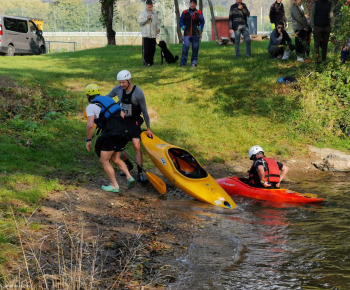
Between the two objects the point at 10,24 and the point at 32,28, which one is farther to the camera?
the point at 32,28

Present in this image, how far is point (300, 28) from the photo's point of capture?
49.7 ft

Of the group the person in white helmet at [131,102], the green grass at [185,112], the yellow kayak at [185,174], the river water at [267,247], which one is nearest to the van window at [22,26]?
the green grass at [185,112]

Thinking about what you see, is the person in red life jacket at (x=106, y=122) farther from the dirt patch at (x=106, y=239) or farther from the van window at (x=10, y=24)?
the van window at (x=10, y=24)

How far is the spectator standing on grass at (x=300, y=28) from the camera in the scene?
15.0 m

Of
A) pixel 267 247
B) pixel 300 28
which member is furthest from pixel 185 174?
pixel 300 28

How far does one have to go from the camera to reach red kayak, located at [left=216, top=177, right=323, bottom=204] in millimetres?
8016

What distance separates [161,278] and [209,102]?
9.25 metres

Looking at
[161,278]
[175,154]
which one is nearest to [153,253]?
[161,278]

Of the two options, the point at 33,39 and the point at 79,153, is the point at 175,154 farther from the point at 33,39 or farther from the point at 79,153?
the point at 33,39

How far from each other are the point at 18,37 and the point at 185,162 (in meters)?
16.5

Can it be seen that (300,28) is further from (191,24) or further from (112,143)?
(112,143)

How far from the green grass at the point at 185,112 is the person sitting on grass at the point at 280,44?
1.45 feet

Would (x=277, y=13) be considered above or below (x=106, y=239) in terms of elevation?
above

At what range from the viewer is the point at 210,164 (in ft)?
35.2
